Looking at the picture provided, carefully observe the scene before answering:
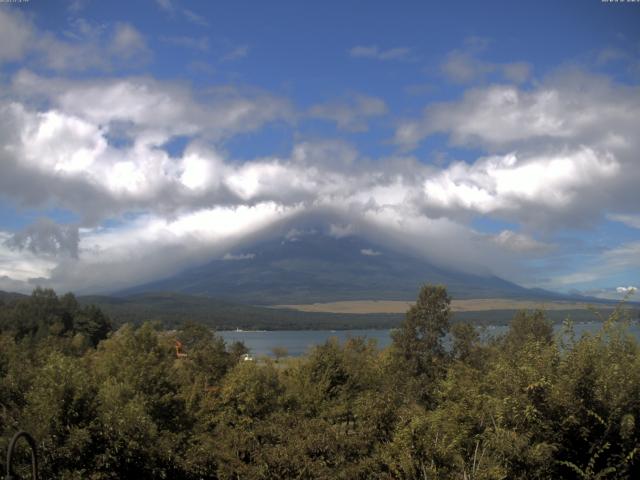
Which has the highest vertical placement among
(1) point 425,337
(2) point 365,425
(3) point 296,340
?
(2) point 365,425

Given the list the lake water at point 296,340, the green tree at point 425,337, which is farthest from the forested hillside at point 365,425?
the green tree at point 425,337

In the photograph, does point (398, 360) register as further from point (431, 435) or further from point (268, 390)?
point (431, 435)

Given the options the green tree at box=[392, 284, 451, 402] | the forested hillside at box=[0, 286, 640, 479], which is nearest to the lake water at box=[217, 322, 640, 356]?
the forested hillside at box=[0, 286, 640, 479]

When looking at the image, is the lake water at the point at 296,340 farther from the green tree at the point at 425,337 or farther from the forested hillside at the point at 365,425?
the green tree at the point at 425,337

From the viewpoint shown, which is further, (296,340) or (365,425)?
(296,340)

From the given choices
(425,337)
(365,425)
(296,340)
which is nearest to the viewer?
(365,425)

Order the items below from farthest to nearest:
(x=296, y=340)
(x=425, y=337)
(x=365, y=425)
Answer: (x=296, y=340), (x=425, y=337), (x=365, y=425)

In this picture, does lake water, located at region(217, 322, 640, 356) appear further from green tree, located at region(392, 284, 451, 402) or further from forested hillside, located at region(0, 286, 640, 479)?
green tree, located at region(392, 284, 451, 402)

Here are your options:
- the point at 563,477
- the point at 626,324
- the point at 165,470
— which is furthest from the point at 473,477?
the point at 165,470

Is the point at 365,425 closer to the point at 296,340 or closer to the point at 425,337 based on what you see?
the point at 425,337

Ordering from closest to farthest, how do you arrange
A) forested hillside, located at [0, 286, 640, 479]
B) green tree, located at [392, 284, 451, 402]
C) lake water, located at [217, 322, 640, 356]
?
1. forested hillside, located at [0, 286, 640, 479]
2. green tree, located at [392, 284, 451, 402]
3. lake water, located at [217, 322, 640, 356]

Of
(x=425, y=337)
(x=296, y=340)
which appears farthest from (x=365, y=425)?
(x=296, y=340)

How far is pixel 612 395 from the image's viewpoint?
413 inches

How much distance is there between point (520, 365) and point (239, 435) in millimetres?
8020
